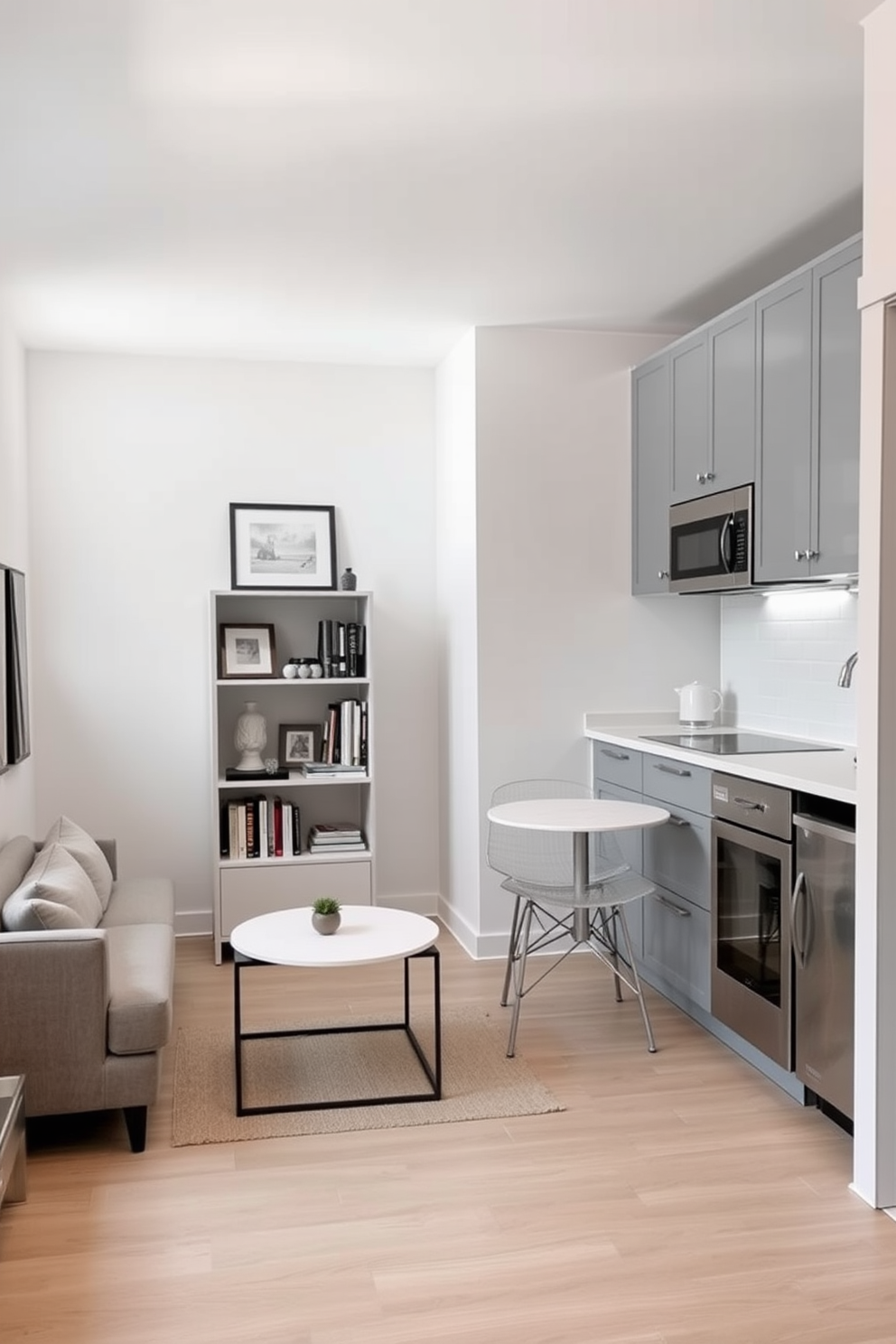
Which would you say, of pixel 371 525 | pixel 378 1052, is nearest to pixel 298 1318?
pixel 378 1052

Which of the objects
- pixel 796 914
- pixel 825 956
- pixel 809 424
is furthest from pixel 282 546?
pixel 825 956

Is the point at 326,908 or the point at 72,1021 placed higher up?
the point at 326,908

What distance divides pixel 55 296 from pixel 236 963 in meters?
2.66

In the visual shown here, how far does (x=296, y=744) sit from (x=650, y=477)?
2.05 meters

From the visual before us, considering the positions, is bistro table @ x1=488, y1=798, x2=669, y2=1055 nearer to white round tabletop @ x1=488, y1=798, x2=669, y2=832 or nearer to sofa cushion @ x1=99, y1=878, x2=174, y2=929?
white round tabletop @ x1=488, y1=798, x2=669, y2=832

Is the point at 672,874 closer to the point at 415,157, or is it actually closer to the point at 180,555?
the point at 415,157

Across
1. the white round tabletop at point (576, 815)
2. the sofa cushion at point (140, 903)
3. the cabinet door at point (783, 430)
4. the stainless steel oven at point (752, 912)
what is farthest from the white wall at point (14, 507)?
the cabinet door at point (783, 430)

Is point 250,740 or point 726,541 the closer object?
point 726,541

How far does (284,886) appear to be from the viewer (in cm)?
515

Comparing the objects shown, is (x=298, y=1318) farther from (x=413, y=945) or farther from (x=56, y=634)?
(x=56, y=634)

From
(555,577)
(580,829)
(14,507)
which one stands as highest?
(14,507)

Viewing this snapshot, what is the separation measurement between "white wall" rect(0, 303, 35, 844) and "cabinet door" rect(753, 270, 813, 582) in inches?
109

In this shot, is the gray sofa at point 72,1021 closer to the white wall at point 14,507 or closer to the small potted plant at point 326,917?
the small potted plant at point 326,917

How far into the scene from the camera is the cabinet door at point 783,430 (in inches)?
143
